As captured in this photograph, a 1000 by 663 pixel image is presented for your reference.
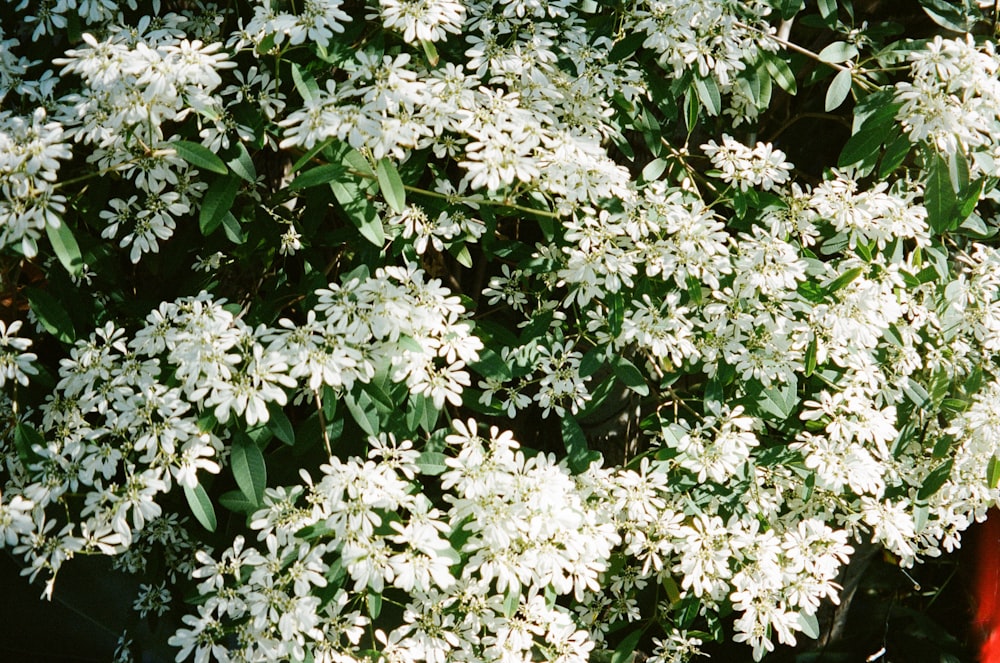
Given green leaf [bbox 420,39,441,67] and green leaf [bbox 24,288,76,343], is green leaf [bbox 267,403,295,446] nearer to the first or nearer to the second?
green leaf [bbox 24,288,76,343]

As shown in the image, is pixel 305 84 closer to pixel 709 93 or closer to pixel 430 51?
pixel 430 51

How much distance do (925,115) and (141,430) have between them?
1804mm

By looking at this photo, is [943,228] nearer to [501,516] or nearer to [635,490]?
[635,490]

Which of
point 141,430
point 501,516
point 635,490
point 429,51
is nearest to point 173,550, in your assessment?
point 141,430

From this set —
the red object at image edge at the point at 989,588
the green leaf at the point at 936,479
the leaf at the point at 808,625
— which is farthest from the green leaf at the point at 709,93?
the red object at image edge at the point at 989,588

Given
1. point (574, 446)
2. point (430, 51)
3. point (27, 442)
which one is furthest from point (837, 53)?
point (27, 442)

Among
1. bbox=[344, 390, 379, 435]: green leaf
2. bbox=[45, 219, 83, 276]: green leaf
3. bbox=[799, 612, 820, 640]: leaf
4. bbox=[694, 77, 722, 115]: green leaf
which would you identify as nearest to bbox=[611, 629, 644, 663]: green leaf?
bbox=[799, 612, 820, 640]: leaf

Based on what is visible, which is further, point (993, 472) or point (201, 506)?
point (993, 472)

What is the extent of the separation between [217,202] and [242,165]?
93 millimetres

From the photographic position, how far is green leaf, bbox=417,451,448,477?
6.20ft

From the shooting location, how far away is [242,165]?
1842 millimetres

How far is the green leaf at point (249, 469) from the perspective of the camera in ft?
5.81

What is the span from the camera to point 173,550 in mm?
2260

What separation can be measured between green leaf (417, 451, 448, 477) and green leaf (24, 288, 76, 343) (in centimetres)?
78
